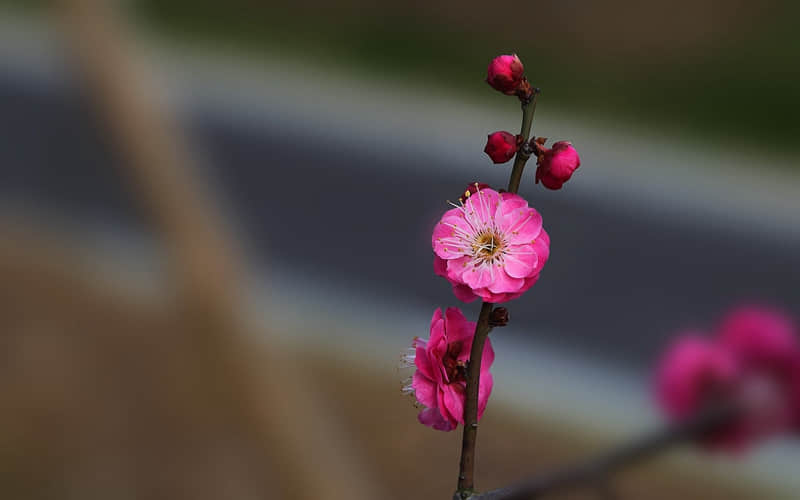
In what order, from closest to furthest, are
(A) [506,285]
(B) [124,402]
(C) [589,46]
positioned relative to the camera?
(A) [506,285]
(C) [589,46]
(B) [124,402]

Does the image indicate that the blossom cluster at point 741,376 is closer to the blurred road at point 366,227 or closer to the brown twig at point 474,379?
the brown twig at point 474,379

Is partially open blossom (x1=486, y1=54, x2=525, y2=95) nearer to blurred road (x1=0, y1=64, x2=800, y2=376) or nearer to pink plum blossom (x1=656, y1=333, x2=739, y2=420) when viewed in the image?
pink plum blossom (x1=656, y1=333, x2=739, y2=420)

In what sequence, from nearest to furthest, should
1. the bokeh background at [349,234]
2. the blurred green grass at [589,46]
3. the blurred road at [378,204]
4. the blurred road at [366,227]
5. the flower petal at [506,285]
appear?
the flower petal at [506,285] < the bokeh background at [349,234] < the blurred green grass at [589,46] < the blurred road at [378,204] < the blurred road at [366,227]

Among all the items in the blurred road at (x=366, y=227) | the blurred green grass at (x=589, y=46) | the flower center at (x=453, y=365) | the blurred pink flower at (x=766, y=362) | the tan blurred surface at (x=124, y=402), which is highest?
the blurred green grass at (x=589, y=46)

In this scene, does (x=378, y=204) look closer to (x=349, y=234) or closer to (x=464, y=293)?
(x=349, y=234)

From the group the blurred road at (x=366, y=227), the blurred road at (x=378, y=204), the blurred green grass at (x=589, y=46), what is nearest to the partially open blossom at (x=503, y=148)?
the blurred green grass at (x=589, y=46)

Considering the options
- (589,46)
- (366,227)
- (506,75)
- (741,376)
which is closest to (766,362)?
(741,376)
